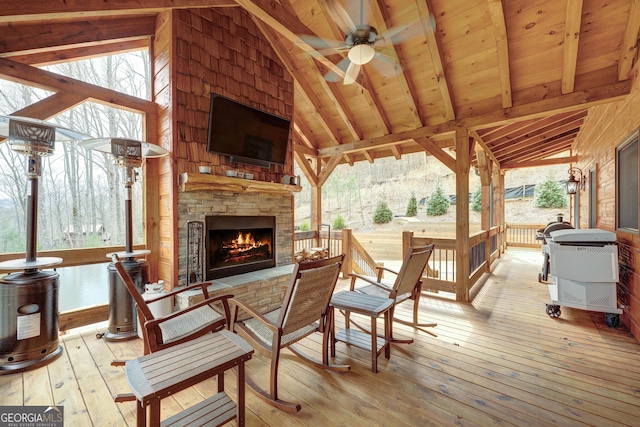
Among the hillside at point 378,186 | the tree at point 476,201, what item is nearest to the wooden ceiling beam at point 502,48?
the tree at point 476,201

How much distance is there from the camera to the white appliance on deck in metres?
3.36

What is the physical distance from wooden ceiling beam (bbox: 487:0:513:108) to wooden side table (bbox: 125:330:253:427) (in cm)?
419

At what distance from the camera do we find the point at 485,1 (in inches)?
126

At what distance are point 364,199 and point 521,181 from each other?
368 inches

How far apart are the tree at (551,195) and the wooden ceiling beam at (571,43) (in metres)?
12.3

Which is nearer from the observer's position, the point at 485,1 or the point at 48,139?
the point at 48,139

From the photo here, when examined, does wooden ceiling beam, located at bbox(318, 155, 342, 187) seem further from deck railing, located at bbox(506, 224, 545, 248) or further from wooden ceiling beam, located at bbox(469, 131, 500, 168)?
deck railing, located at bbox(506, 224, 545, 248)

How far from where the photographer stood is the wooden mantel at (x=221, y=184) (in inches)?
131

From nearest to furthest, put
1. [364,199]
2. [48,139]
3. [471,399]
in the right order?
[471,399]
[48,139]
[364,199]

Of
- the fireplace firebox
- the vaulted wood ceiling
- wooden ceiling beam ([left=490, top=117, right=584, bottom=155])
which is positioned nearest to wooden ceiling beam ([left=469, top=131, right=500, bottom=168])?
wooden ceiling beam ([left=490, top=117, right=584, bottom=155])

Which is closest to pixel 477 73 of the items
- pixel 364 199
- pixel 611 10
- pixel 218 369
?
pixel 611 10

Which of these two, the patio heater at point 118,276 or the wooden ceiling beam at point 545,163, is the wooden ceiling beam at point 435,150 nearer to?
the patio heater at point 118,276

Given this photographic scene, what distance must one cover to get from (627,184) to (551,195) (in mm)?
12168

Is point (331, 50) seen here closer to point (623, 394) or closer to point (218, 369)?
point (218, 369)
